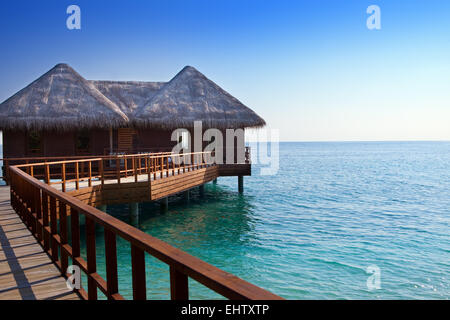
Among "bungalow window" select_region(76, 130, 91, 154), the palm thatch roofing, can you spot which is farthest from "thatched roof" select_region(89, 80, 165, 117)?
"bungalow window" select_region(76, 130, 91, 154)

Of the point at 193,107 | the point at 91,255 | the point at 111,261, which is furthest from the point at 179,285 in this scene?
the point at 193,107

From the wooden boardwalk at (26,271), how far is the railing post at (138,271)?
147cm

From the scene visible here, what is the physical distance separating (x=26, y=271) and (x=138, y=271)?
2.53 meters

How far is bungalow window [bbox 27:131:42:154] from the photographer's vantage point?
1752 centimetres

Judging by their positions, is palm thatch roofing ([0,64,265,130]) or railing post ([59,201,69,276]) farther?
palm thatch roofing ([0,64,265,130])

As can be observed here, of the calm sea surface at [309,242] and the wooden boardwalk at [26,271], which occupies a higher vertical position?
the wooden boardwalk at [26,271]

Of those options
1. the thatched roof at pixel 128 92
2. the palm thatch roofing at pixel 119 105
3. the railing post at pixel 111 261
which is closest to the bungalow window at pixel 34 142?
the palm thatch roofing at pixel 119 105

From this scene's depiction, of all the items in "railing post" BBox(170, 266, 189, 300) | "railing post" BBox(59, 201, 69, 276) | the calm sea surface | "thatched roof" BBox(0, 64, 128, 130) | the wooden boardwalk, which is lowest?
the calm sea surface

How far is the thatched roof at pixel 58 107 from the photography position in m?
16.6

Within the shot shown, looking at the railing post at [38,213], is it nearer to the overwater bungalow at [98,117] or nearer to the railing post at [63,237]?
the railing post at [63,237]

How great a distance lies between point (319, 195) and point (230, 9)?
12695 millimetres

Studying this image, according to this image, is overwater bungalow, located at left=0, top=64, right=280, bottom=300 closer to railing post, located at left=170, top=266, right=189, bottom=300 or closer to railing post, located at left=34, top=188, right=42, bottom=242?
railing post, located at left=34, top=188, right=42, bottom=242

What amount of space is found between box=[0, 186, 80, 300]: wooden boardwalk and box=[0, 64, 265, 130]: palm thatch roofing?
482 inches
